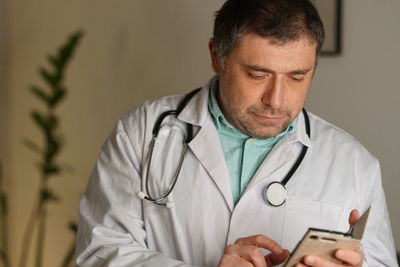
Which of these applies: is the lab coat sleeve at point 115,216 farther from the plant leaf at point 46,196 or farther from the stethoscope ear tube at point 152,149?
the plant leaf at point 46,196

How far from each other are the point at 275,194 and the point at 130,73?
130 centimetres

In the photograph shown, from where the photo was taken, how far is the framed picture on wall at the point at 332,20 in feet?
7.31

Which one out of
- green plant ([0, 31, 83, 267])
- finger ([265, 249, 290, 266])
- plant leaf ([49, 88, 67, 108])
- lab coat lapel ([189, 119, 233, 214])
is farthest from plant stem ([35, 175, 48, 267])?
finger ([265, 249, 290, 266])

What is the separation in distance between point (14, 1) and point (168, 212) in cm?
180

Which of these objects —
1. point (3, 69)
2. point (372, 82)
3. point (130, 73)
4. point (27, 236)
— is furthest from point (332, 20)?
point (27, 236)

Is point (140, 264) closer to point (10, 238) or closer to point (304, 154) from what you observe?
point (304, 154)

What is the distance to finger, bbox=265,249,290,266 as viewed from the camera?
1.52 metres

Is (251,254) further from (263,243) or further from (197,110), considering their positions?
(197,110)

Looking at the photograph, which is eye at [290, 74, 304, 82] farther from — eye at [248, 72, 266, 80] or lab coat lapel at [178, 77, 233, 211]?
lab coat lapel at [178, 77, 233, 211]

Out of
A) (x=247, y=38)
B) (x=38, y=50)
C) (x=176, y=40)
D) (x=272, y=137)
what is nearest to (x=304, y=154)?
(x=272, y=137)

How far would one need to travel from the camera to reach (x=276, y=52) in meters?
1.57

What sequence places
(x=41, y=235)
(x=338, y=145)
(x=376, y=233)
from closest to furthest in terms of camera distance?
1. (x=376, y=233)
2. (x=338, y=145)
3. (x=41, y=235)

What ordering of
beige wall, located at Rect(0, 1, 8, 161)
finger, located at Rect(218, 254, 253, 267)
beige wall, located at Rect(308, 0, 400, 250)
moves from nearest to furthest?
finger, located at Rect(218, 254, 253, 267), beige wall, located at Rect(308, 0, 400, 250), beige wall, located at Rect(0, 1, 8, 161)

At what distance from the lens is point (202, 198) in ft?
5.55
